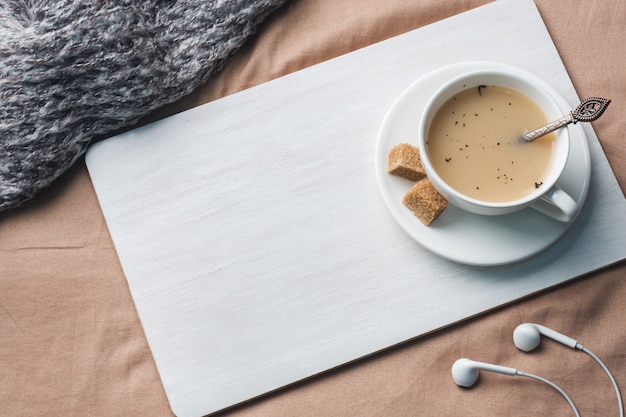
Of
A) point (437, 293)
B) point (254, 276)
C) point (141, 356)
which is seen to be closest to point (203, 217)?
point (254, 276)

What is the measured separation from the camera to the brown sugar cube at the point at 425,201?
714 mm

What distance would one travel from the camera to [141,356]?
31.5 inches

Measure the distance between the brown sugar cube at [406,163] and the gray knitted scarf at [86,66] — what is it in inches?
11.1

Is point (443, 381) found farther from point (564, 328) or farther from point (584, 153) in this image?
point (584, 153)

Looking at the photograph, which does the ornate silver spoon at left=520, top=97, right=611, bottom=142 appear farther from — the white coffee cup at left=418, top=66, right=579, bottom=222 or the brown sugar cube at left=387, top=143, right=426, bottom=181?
the brown sugar cube at left=387, top=143, right=426, bottom=181

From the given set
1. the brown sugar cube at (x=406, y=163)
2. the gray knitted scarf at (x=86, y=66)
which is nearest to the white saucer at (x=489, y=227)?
the brown sugar cube at (x=406, y=163)

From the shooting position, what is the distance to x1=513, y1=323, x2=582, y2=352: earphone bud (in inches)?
30.3

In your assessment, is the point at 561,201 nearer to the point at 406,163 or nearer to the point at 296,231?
the point at 406,163

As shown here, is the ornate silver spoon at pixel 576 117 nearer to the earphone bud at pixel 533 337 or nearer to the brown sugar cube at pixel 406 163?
the brown sugar cube at pixel 406 163

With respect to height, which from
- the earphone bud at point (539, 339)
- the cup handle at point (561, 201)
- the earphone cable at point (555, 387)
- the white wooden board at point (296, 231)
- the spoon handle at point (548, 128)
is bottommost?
the earphone cable at point (555, 387)

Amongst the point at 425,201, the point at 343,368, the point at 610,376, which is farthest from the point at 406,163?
the point at 610,376

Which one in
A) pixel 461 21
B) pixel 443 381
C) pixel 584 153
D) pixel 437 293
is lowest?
pixel 443 381

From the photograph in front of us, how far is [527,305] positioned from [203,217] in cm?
44

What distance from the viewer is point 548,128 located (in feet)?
2.16
